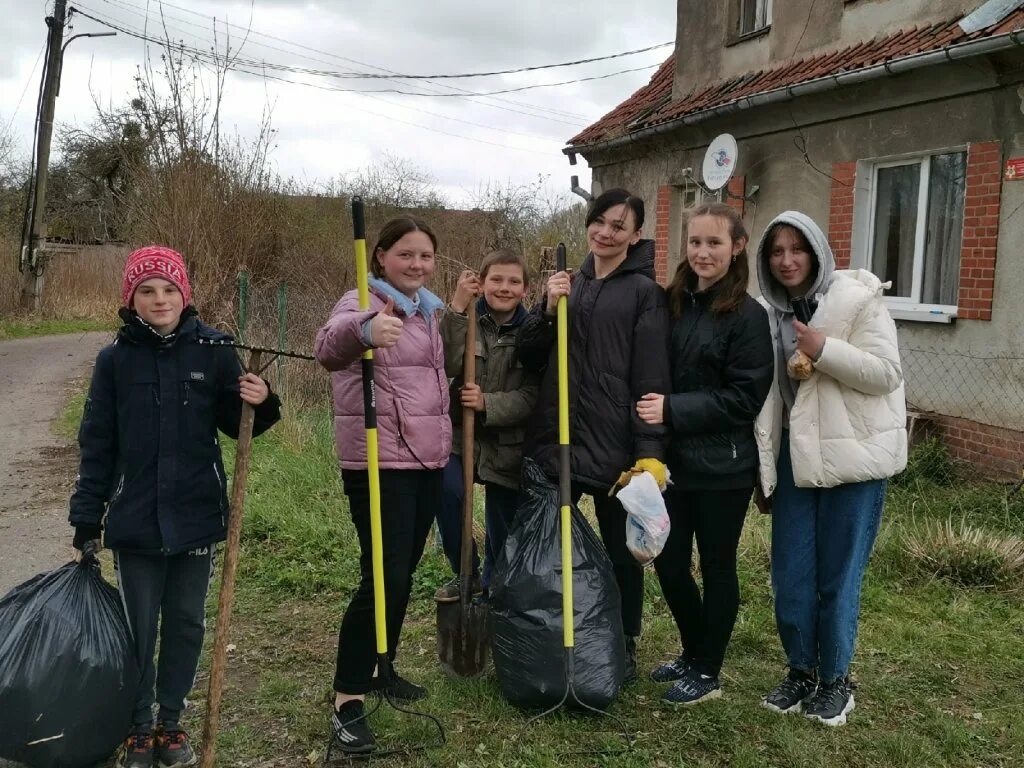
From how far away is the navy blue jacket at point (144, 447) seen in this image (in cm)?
271

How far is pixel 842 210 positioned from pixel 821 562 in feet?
17.9

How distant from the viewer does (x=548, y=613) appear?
3096mm

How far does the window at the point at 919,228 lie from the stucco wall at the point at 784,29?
48.1 inches

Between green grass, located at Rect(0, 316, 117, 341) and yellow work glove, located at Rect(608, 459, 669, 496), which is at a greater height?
yellow work glove, located at Rect(608, 459, 669, 496)

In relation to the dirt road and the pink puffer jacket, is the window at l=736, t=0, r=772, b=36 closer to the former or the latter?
the pink puffer jacket

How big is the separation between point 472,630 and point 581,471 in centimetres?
83

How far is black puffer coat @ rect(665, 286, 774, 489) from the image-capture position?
9.81 ft

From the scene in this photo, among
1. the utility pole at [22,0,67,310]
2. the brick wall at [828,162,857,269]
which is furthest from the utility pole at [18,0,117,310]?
the brick wall at [828,162,857,269]

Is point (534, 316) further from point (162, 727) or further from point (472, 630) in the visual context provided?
point (162, 727)

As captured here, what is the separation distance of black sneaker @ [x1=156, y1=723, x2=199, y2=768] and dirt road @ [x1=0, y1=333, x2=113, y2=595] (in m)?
2.23

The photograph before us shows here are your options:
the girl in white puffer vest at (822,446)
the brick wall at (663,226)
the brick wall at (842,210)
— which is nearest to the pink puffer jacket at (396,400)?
the girl in white puffer vest at (822,446)

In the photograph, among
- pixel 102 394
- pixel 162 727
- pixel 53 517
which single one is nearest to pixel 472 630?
pixel 162 727

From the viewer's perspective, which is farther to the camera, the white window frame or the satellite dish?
the satellite dish

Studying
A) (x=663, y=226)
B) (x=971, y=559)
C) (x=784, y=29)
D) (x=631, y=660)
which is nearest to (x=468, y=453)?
(x=631, y=660)
